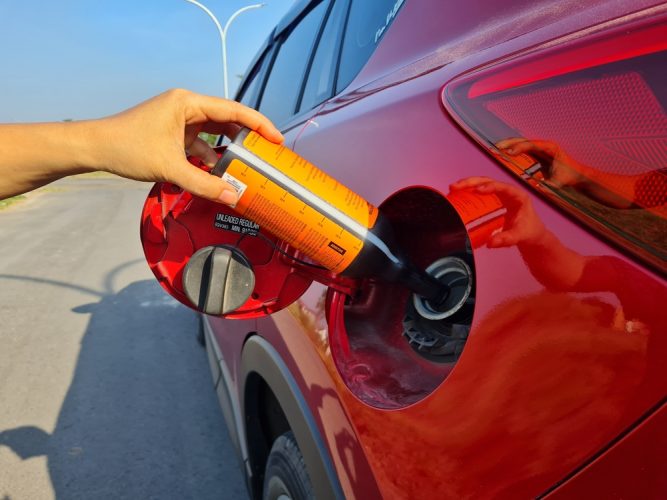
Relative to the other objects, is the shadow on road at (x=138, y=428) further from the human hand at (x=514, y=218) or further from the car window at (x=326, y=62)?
the human hand at (x=514, y=218)

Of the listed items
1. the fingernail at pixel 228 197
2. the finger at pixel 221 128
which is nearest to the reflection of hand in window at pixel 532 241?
the fingernail at pixel 228 197

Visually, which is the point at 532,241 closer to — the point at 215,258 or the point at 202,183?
the point at 202,183

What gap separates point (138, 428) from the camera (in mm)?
2898

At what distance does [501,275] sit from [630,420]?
0.73 feet

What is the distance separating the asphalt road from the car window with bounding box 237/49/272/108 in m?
2.04

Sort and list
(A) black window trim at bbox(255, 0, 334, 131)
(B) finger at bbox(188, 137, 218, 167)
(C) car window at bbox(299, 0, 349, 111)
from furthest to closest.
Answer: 1. (A) black window trim at bbox(255, 0, 334, 131)
2. (C) car window at bbox(299, 0, 349, 111)
3. (B) finger at bbox(188, 137, 218, 167)

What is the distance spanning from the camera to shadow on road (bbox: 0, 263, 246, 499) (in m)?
2.48

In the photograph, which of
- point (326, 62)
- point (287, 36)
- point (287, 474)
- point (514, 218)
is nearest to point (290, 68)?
point (287, 36)

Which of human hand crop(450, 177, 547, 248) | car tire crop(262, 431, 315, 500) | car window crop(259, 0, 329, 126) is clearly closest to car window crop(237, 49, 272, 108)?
car window crop(259, 0, 329, 126)

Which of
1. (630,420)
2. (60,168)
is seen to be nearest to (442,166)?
(630,420)

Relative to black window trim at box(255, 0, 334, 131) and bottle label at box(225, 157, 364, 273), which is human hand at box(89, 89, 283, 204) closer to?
bottle label at box(225, 157, 364, 273)

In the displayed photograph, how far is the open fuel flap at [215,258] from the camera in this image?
3.62 ft

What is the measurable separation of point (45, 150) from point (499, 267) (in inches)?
35.6

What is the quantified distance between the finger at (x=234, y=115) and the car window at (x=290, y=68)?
116cm
